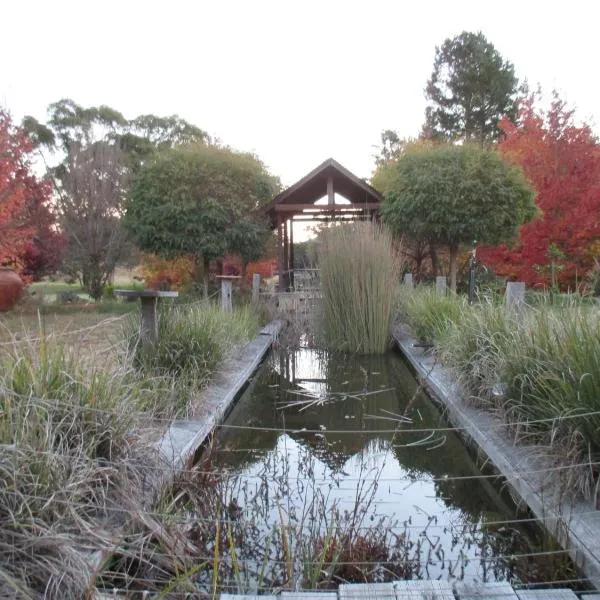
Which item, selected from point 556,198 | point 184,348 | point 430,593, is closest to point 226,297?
point 184,348

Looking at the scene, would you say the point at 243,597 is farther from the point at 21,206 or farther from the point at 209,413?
the point at 21,206

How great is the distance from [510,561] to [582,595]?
48 cm

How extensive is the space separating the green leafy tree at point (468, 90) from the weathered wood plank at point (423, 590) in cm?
2169

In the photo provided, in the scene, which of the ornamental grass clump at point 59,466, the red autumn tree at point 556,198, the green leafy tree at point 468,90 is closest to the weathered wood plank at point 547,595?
the ornamental grass clump at point 59,466

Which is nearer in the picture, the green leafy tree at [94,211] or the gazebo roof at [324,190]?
the gazebo roof at [324,190]

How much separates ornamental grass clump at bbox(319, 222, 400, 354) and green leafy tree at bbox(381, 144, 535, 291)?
3.05 metres

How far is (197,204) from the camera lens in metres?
10.1

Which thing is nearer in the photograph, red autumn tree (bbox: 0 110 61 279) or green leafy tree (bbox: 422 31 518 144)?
red autumn tree (bbox: 0 110 61 279)

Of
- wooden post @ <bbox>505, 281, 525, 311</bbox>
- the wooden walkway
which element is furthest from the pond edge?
wooden post @ <bbox>505, 281, 525, 311</bbox>

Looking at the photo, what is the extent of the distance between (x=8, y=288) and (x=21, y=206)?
1.67 m

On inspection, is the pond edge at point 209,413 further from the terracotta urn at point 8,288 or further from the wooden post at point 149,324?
the terracotta urn at point 8,288

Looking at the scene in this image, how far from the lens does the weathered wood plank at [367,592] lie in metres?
1.53

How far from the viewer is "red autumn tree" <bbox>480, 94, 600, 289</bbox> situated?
30.0ft

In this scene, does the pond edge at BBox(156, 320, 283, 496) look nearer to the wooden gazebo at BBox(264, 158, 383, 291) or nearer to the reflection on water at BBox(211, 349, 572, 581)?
the reflection on water at BBox(211, 349, 572, 581)
